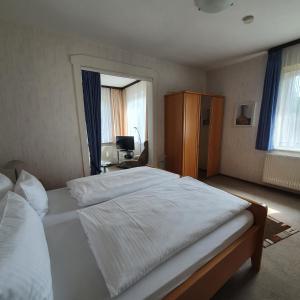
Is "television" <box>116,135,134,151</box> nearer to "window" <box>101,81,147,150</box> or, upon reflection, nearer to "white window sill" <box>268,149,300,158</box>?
"window" <box>101,81,147,150</box>

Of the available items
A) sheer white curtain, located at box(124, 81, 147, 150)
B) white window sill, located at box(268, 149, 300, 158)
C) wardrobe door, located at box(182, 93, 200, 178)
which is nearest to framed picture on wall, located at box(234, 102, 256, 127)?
white window sill, located at box(268, 149, 300, 158)

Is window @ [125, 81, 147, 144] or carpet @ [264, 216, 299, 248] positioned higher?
window @ [125, 81, 147, 144]

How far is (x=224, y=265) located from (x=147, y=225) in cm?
58

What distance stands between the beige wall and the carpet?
141 cm

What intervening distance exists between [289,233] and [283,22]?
2.62 metres

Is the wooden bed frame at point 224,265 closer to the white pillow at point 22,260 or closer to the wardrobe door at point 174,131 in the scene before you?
the white pillow at point 22,260

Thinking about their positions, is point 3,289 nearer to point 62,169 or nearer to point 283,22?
point 62,169

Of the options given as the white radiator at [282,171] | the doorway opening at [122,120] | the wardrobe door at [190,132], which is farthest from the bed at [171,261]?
the doorway opening at [122,120]

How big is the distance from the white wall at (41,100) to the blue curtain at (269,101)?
264 centimetres

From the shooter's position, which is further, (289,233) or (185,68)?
(185,68)

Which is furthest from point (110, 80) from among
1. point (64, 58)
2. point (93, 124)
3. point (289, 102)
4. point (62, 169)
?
point (289, 102)

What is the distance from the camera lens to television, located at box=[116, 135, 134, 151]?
15.6 feet

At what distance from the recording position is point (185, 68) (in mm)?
3703

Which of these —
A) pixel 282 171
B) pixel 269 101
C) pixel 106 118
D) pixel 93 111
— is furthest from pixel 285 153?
pixel 106 118
